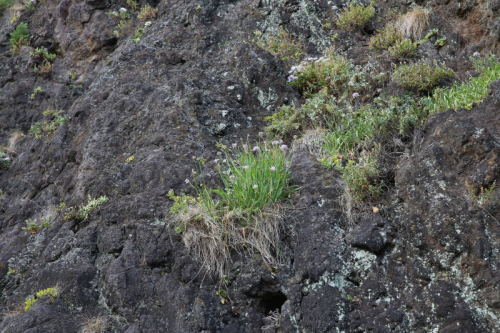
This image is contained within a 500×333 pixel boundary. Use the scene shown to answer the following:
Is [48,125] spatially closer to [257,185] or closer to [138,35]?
[138,35]

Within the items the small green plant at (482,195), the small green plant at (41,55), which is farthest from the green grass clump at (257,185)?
the small green plant at (41,55)

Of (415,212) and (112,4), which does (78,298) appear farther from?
(112,4)

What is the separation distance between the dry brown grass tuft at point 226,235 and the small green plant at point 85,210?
1.51m

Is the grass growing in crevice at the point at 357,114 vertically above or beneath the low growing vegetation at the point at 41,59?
above

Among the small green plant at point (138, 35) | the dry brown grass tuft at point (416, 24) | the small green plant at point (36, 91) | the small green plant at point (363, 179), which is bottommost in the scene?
the small green plant at point (36, 91)

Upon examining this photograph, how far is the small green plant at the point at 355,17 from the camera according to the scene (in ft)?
25.0

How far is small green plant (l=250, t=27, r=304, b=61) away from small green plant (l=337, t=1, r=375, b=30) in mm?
1011

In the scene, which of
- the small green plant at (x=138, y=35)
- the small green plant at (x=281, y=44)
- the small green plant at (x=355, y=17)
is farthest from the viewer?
the small green plant at (x=138, y=35)

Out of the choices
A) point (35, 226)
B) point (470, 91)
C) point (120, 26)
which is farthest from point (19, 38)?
point (470, 91)

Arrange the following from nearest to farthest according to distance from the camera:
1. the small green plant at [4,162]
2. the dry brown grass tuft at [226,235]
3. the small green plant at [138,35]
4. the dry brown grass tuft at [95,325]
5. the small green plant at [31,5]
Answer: the dry brown grass tuft at [95,325] → the dry brown grass tuft at [226,235] → the small green plant at [4,162] → the small green plant at [138,35] → the small green plant at [31,5]

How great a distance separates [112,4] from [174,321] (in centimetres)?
845

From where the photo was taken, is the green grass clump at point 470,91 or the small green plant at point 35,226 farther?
the small green plant at point 35,226

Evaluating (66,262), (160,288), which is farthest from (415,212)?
(66,262)

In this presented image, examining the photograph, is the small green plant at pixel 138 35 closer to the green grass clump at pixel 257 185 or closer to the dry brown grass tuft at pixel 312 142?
the dry brown grass tuft at pixel 312 142
